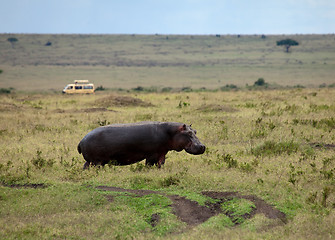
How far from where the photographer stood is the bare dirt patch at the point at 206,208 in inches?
320

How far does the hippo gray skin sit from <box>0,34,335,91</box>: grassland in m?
51.3

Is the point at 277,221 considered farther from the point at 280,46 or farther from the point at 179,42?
the point at 179,42

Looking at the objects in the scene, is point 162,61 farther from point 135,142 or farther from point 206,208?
point 206,208

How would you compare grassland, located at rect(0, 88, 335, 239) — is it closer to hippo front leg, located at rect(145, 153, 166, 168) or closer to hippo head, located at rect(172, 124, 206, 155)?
hippo front leg, located at rect(145, 153, 166, 168)

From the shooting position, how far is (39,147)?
1480cm

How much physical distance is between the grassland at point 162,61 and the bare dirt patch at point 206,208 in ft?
178

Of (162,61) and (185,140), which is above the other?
(185,140)

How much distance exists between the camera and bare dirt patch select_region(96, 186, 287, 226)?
26.7 ft

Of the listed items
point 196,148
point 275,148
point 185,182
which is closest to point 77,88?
point 275,148

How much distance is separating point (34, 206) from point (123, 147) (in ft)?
10.0

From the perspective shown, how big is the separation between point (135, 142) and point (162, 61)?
8516 centimetres

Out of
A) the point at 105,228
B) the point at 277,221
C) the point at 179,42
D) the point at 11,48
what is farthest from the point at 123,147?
the point at 179,42

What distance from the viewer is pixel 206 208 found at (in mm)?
8578

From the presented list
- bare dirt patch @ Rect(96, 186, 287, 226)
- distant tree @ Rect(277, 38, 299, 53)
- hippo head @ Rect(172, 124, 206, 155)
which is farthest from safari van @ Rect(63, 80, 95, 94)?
distant tree @ Rect(277, 38, 299, 53)
